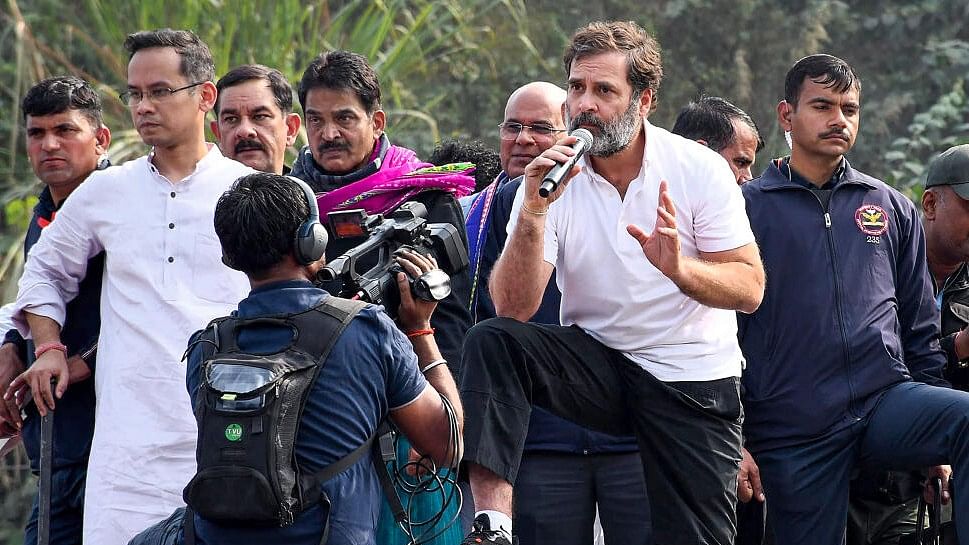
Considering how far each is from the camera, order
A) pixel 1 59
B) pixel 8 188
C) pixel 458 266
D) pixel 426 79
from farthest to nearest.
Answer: pixel 426 79 < pixel 1 59 < pixel 8 188 < pixel 458 266

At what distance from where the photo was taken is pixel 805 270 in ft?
16.8

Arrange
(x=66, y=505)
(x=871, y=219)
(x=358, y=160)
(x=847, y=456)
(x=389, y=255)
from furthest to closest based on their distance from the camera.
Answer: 1. (x=358, y=160)
2. (x=871, y=219)
3. (x=847, y=456)
4. (x=66, y=505)
5. (x=389, y=255)

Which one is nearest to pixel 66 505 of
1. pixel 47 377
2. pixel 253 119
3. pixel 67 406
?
pixel 67 406

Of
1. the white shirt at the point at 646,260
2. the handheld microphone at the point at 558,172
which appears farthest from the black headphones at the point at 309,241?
the white shirt at the point at 646,260

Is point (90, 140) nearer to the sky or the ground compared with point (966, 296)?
nearer to the sky

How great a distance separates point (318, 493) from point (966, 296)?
318 cm

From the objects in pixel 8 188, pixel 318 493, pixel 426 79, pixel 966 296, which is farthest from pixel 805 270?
pixel 426 79

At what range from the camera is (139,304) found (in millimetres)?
4539

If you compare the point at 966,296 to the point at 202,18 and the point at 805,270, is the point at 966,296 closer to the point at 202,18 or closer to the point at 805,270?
the point at 805,270

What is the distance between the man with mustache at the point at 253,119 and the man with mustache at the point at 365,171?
0.33 metres

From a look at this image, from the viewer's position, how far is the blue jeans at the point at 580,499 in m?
4.78

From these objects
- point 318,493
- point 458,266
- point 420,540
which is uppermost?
point 458,266

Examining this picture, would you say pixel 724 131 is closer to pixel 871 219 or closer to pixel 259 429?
pixel 871 219

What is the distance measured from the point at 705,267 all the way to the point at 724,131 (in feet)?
6.63
